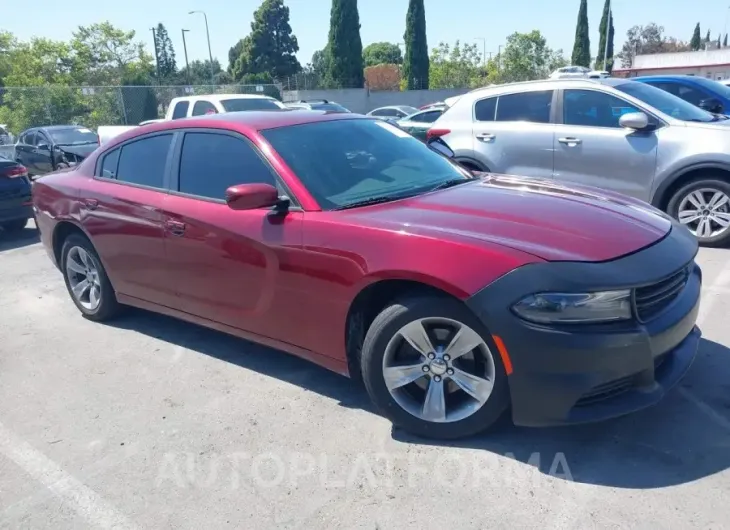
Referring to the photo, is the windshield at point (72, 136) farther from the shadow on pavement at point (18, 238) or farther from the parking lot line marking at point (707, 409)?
the parking lot line marking at point (707, 409)

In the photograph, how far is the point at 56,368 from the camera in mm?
4363

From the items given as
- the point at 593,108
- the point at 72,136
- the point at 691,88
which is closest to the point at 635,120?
the point at 593,108

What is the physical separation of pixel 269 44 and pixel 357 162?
60342 millimetres

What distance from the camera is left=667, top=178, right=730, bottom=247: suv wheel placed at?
20.7 ft

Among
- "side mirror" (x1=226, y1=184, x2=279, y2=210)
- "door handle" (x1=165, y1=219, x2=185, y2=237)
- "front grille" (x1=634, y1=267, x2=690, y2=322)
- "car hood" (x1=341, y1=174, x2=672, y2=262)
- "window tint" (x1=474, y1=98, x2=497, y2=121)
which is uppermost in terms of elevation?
"window tint" (x1=474, y1=98, x2=497, y2=121)

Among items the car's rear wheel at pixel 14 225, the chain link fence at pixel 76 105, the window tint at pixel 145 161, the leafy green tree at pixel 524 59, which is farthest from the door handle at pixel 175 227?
the leafy green tree at pixel 524 59

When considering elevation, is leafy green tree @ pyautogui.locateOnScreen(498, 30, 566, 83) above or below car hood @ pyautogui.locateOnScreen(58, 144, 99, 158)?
above

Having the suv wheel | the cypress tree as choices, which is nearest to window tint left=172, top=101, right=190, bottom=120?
the suv wheel

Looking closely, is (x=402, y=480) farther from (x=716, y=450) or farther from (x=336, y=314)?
(x=716, y=450)

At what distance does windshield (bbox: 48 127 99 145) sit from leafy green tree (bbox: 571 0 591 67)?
1778 inches

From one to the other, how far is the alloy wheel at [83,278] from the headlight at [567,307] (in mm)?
3563

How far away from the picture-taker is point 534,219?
3191mm

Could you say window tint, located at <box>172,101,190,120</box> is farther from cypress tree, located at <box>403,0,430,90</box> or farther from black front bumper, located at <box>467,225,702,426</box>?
cypress tree, located at <box>403,0,430,90</box>

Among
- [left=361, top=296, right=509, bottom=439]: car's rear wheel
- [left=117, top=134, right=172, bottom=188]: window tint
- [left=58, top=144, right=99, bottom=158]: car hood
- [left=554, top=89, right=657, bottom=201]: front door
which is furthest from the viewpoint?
[left=58, top=144, right=99, bottom=158]: car hood
